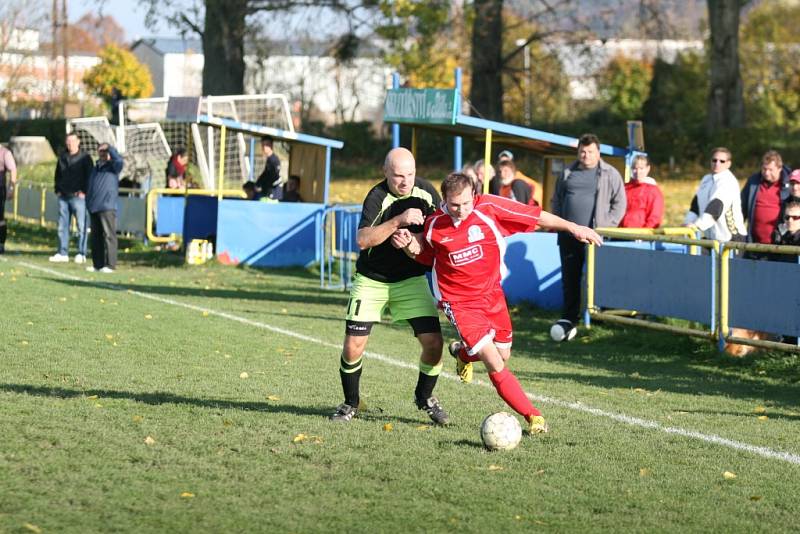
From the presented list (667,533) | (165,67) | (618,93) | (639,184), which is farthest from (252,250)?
(165,67)

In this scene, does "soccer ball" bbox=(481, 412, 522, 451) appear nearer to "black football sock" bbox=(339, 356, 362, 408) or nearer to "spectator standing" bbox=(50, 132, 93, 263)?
"black football sock" bbox=(339, 356, 362, 408)

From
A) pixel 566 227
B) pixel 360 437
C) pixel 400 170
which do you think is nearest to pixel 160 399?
pixel 360 437

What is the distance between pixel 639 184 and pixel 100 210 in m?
8.72

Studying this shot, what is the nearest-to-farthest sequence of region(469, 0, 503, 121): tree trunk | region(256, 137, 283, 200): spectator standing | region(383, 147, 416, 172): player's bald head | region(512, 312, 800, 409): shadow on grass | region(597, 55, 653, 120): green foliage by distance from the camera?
region(383, 147, 416, 172): player's bald head, region(512, 312, 800, 409): shadow on grass, region(256, 137, 283, 200): spectator standing, region(469, 0, 503, 121): tree trunk, region(597, 55, 653, 120): green foliage

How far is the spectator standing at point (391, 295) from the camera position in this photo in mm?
7723

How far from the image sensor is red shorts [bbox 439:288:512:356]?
7.34 meters

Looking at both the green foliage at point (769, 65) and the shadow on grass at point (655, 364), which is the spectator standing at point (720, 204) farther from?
the green foliage at point (769, 65)

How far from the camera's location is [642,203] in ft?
47.9

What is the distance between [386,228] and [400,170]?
38 centimetres

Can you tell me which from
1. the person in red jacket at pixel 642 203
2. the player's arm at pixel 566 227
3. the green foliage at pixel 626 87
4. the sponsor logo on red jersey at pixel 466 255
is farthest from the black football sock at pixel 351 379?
the green foliage at pixel 626 87

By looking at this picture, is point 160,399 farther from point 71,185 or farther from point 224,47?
point 224,47

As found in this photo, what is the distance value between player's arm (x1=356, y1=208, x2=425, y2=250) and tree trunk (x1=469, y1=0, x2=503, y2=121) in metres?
27.4

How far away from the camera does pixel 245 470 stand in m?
6.48

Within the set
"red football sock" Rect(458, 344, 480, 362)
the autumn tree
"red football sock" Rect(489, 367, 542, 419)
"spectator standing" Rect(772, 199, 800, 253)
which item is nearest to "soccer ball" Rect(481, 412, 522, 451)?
"red football sock" Rect(489, 367, 542, 419)
